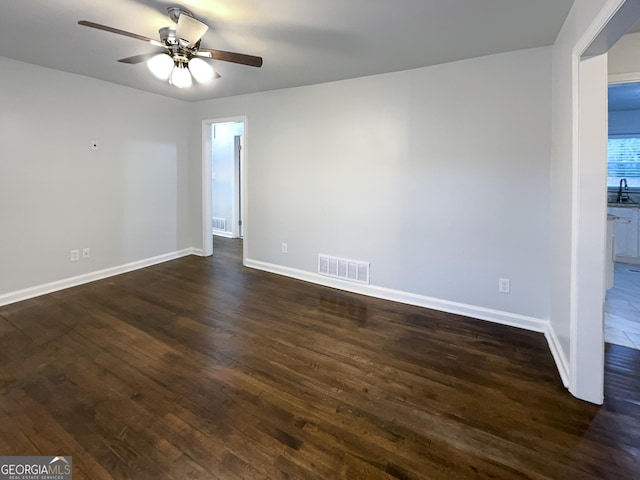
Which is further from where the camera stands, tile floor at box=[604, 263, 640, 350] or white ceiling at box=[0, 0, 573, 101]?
tile floor at box=[604, 263, 640, 350]

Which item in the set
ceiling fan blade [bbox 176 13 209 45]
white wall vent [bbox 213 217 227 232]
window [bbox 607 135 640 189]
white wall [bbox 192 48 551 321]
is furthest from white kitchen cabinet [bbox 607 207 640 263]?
white wall vent [bbox 213 217 227 232]

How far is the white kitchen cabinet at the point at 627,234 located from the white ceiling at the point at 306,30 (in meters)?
3.93

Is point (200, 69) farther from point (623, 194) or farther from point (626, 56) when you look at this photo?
point (623, 194)

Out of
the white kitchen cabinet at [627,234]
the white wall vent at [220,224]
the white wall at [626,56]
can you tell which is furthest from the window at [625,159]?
the white wall vent at [220,224]

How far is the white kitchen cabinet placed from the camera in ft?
16.2

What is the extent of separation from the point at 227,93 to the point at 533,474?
4840 mm

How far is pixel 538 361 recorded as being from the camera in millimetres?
2412

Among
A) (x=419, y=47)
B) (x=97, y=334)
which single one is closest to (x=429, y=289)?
(x=419, y=47)

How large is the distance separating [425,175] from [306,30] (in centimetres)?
171

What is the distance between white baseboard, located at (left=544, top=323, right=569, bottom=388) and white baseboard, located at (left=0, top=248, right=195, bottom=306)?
490cm

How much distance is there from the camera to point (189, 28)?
2.13 m

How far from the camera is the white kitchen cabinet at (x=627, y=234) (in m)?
4.94

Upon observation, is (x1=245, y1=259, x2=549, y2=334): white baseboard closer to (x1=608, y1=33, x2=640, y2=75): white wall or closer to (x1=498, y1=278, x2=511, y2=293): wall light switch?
(x1=498, y1=278, x2=511, y2=293): wall light switch

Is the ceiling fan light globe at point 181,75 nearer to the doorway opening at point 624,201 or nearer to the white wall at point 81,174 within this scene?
the white wall at point 81,174
